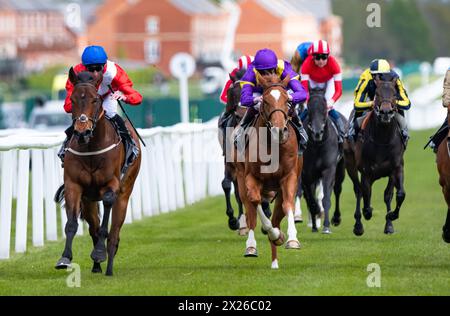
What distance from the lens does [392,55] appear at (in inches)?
5778

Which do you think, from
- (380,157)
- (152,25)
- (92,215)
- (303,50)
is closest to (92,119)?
(92,215)

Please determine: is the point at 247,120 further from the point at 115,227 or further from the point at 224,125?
the point at 224,125

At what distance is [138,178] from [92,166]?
578 cm

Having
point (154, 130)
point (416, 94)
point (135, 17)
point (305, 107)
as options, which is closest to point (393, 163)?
point (305, 107)

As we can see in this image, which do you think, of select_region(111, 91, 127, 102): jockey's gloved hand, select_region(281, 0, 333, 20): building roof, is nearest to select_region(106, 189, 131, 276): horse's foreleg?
select_region(111, 91, 127, 102): jockey's gloved hand

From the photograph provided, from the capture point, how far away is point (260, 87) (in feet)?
38.5

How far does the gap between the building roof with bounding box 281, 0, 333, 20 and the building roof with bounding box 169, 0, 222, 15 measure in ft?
24.5

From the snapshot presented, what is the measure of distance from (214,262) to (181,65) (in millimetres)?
15806

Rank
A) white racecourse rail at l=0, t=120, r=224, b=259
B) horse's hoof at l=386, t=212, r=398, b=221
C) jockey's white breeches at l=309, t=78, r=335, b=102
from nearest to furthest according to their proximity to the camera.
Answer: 1. white racecourse rail at l=0, t=120, r=224, b=259
2. horse's hoof at l=386, t=212, r=398, b=221
3. jockey's white breeches at l=309, t=78, r=335, b=102

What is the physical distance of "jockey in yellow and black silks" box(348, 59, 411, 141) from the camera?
14328mm

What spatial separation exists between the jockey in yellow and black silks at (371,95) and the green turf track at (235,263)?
1.25 m

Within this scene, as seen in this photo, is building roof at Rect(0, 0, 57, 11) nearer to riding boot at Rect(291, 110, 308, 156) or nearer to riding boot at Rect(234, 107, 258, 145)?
riding boot at Rect(234, 107, 258, 145)

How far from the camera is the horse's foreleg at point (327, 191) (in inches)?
587

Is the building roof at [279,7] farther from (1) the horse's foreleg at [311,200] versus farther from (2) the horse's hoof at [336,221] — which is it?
(1) the horse's foreleg at [311,200]
